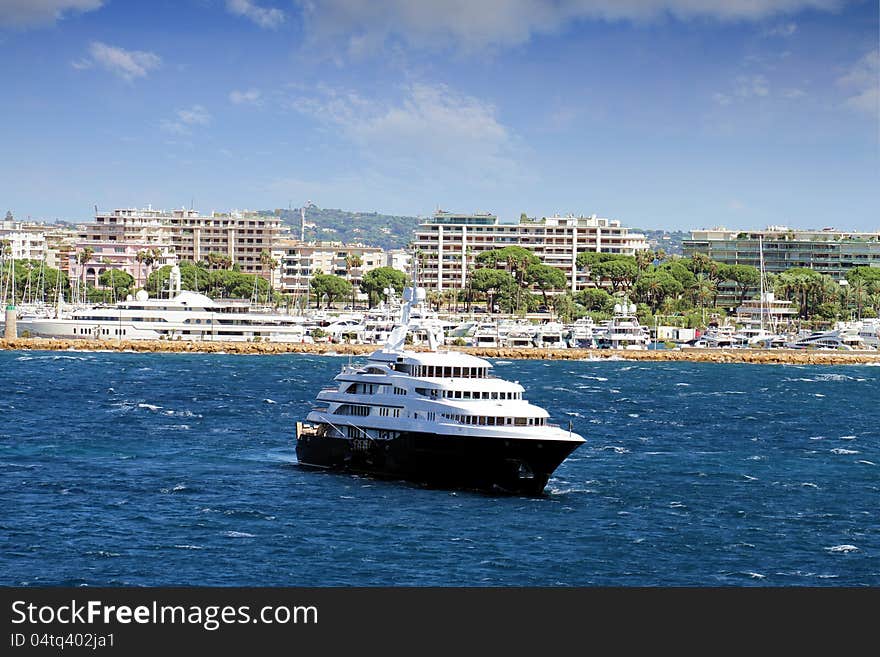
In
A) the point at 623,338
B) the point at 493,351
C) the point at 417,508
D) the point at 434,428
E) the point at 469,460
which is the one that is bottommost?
the point at 417,508

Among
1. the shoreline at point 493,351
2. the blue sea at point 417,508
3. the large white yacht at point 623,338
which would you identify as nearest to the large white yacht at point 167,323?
the shoreline at point 493,351

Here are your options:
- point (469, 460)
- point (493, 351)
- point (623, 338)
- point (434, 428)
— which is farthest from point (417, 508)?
point (623, 338)

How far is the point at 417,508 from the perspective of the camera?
55125 millimetres

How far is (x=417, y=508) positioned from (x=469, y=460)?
468 centimetres

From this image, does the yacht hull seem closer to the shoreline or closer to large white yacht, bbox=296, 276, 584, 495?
large white yacht, bbox=296, 276, 584, 495

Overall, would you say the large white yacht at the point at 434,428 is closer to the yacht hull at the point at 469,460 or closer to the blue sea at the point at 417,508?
the yacht hull at the point at 469,460

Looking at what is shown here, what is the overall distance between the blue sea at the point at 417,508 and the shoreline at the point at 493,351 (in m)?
77.3

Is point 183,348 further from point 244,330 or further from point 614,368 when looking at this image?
point 614,368

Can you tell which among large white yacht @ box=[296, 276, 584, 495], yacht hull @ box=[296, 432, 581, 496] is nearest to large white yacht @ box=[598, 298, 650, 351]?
large white yacht @ box=[296, 276, 584, 495]

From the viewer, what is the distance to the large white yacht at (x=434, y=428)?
192 feet

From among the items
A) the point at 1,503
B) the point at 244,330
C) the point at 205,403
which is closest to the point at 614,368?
the point at 244,330

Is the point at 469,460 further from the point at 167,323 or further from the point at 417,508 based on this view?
the point at 167,323

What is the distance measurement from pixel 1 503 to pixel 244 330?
444 feet
